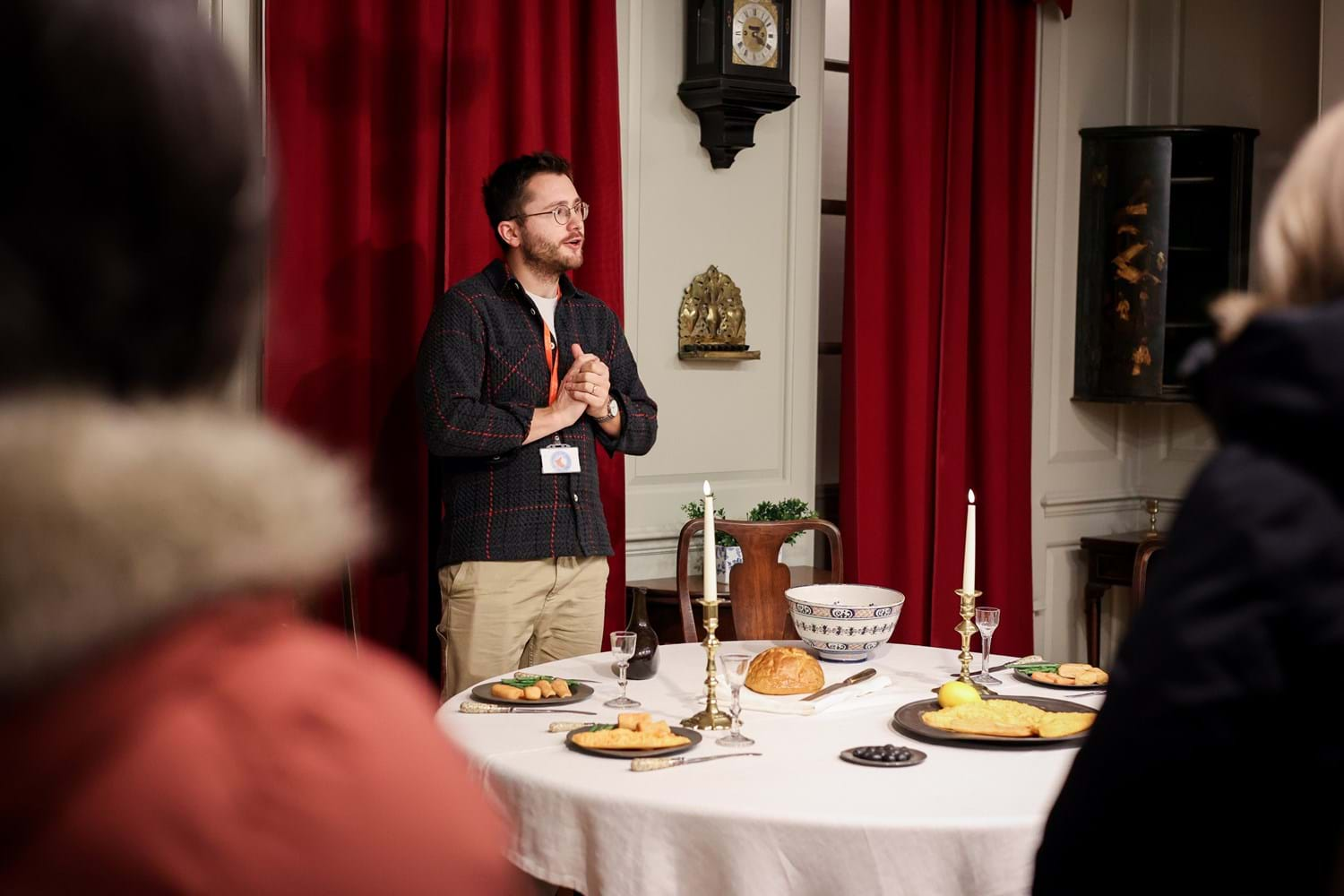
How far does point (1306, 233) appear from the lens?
891 mm

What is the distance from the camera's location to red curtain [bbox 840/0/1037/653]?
465 cm

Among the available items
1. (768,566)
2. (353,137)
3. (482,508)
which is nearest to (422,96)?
(353,137)

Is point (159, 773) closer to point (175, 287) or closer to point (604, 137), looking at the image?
point (175, 287)

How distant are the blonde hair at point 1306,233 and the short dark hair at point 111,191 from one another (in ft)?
2.07

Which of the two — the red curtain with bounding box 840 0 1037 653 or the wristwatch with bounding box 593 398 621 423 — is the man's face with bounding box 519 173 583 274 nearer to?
the wristwatch with bounding box 593 398 621 423

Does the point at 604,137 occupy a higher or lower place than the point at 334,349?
higher

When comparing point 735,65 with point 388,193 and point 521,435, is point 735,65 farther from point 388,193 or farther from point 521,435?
point 521,435

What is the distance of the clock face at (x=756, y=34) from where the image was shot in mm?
4168

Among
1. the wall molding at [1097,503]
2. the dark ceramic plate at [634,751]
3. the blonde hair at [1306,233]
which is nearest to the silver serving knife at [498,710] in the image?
the dark ceramic plate at [634,751]

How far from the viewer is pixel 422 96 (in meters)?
3.61

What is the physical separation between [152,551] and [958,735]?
5.75 ft

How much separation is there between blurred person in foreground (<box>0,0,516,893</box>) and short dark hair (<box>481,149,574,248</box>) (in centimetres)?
291

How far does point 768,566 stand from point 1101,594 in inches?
99.8

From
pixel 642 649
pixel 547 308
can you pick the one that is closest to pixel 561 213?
pixel 547 308
